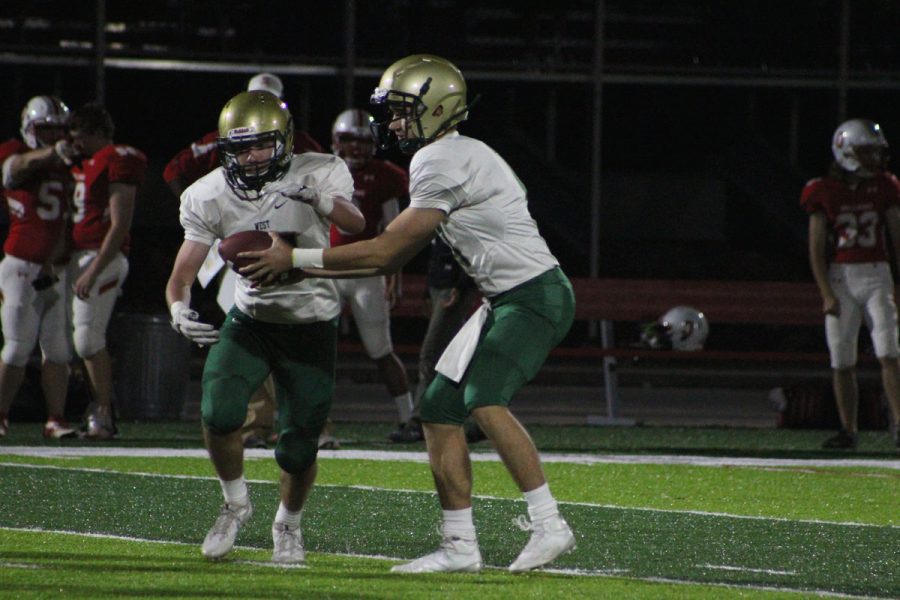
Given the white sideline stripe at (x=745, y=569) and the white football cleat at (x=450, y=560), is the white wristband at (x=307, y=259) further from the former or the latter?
the white sideline stripe at (x=745, y=569)

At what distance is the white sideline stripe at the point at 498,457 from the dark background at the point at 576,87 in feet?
23.7

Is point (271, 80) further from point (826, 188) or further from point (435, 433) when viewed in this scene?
point (435, 433)

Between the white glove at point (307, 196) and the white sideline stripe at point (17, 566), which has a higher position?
the white glove at point (307, 196)

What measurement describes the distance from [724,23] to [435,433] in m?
14.9

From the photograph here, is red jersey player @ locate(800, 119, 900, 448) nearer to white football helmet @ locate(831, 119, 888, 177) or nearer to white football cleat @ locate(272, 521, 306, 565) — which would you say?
white football helmet @ locate(831, 119, 888, 177)

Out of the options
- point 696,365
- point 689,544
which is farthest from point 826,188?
point 696,365

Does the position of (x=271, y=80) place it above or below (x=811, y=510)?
above

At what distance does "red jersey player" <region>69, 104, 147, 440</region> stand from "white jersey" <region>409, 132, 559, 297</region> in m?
4.18

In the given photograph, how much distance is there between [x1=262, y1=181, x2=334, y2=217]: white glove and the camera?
16.8 feet

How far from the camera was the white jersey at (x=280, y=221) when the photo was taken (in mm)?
5359

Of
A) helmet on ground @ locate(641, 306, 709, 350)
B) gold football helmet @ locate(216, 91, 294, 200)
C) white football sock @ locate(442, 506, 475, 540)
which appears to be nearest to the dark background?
helmet on ground @ locate(641, 306, 709, 350)

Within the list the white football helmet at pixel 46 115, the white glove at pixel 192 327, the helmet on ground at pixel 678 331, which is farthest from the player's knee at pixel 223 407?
the helmet on ground at pixel 678 331

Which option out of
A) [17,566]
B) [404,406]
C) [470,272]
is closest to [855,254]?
[404,406]

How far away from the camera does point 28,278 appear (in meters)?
9.14
